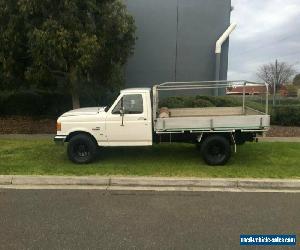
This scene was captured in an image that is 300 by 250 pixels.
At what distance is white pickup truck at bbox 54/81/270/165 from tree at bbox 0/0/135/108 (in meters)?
3.65

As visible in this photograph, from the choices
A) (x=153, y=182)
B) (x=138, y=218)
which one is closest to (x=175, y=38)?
(x=153, y=182)

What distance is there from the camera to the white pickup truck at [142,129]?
857cm

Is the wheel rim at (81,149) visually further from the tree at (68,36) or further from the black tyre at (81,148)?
the tree at (68,36)

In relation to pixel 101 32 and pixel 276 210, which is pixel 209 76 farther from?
pixel 276 210

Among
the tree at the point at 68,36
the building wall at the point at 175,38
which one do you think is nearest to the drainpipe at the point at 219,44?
the building wall at the point at 175,38

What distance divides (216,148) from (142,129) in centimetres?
187

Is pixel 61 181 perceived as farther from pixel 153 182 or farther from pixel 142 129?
pixel 142 129

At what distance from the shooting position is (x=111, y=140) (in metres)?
→ 8.79

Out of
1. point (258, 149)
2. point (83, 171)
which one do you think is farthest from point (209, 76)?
point (83, 171)

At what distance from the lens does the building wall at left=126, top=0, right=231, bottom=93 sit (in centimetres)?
1786

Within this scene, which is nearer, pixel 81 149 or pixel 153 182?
pixel 153 182

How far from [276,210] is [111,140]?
14.1 feet

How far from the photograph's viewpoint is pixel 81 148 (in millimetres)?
8812

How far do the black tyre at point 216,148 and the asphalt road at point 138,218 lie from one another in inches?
74.1
